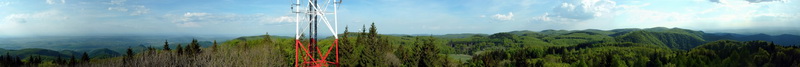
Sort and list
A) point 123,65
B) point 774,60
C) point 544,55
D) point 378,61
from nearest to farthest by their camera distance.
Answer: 1. point 123,65
2. point 378,61
3. point 774,60
4. point 544,55

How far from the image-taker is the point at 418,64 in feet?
151

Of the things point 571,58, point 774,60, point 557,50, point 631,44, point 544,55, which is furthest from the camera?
point 631,44

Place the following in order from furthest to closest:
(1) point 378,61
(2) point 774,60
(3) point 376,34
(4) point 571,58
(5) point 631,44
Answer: (5) point 631,44 → (4) point 571,58 → (2) point 774,60 → (3) point 376,34 → (1) point 378,61

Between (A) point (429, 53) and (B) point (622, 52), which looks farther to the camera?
(B) point (622, 52)

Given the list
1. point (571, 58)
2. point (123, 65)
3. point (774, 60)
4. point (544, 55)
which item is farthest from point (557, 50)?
point (123, 65)

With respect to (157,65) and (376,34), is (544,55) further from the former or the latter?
(157,65)

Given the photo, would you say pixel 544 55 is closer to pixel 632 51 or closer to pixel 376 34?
pixel 632 51

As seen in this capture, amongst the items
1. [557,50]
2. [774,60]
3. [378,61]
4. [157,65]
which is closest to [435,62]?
[378,61]

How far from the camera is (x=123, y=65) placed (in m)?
28.6

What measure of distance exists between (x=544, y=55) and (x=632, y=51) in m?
41.8

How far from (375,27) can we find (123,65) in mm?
29007

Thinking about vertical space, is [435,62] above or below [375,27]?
below

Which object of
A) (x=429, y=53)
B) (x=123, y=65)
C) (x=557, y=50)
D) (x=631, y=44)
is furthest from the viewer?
(x=631, y=44)

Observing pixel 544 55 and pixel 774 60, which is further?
pixel 544 55
